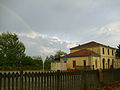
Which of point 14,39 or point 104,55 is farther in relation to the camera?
point 14,39

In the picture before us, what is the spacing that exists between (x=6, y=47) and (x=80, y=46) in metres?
33.8

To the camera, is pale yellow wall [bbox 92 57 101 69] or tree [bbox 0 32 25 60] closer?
pale yellow wall [bbox 92 57 101 69]

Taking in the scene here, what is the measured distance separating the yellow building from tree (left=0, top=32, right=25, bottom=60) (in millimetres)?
27104

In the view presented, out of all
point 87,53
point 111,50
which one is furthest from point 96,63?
point 111,50

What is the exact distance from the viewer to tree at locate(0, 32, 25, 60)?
70125 mm

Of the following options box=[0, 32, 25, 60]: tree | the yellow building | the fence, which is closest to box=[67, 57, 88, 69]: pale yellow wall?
the yellow building

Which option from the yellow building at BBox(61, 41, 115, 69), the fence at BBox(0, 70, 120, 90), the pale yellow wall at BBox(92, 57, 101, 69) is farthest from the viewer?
the pale yellow wall at BBox(92, 57, 101, 69)

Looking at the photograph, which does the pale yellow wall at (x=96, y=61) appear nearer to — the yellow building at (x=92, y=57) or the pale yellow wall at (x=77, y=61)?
the yellow building at (x=92, y=57)

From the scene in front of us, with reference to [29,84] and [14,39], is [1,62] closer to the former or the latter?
[14,39]

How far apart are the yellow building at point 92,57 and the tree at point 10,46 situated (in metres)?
27.1

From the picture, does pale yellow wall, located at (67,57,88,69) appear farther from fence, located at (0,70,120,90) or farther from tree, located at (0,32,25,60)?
fence, located at (0,70,120,90)

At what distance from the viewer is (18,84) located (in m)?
6.34

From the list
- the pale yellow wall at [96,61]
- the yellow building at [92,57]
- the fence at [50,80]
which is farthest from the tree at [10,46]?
the fence at [50,80]

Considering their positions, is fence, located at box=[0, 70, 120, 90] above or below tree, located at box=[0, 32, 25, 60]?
below
